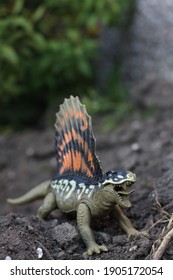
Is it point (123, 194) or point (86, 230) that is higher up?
point (123, 194)

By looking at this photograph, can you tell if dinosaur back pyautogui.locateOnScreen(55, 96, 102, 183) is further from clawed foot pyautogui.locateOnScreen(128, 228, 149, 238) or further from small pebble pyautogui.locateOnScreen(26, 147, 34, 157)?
small pebble pyautogui.locateOnScreen(26, 147, 34, 157)

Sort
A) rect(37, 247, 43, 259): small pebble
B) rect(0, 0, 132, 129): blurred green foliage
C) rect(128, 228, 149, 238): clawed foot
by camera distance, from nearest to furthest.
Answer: rect(37, 247, 43, 259): small pebble < rect(128, 228, 149, 238): clawed foot < rect(0, 0, 132, 129): blurred green foliage

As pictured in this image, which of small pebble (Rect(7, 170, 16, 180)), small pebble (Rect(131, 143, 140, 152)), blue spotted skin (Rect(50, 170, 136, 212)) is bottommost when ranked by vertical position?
blue spotted skin (Rect(50, 170, 136, 212))

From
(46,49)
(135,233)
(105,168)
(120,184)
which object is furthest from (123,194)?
(46,49)

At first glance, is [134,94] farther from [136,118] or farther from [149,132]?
[149,132]

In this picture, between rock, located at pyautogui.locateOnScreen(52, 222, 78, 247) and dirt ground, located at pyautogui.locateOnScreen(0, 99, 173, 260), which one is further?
A: rock, located at pyautogui.locateOnScreen(52, 222, 78, 247)

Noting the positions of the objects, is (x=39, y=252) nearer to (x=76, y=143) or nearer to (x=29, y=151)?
(x=76, y=143)

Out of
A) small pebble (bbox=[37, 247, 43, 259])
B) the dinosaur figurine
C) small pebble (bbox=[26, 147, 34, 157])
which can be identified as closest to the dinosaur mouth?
the dinosaur figurine

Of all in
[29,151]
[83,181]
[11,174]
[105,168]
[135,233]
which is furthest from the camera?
[29,151]
